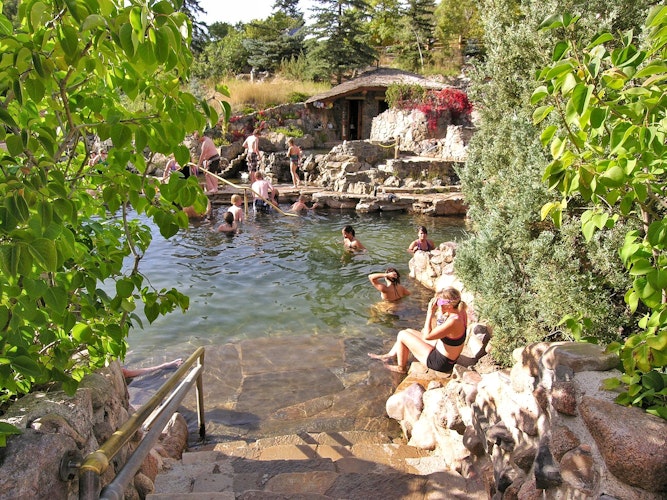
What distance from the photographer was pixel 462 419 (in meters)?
4.14

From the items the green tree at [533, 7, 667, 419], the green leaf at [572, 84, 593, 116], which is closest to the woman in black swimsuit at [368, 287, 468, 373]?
the green tree at [533, 7, 667, 419]

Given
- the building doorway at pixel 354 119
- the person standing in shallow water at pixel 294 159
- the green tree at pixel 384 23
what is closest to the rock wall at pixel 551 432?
the person standing in shallow water at pixel 294 159

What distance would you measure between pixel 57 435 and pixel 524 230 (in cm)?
389

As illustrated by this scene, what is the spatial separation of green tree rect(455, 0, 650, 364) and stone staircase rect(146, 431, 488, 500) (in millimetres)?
1356

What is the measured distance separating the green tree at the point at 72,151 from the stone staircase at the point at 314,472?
131 cm

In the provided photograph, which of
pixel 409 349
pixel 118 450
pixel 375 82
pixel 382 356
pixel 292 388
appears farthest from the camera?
pixel 375 82

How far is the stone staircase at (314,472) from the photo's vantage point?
316 centimetres

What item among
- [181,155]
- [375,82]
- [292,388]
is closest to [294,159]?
[375,82]

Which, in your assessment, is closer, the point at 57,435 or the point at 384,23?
the point at 57,435

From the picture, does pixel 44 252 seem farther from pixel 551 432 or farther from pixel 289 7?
pixel 289 7

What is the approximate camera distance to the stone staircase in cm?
316

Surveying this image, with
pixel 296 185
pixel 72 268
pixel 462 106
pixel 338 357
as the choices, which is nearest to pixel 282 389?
pixel 338 357

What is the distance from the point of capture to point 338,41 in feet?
107

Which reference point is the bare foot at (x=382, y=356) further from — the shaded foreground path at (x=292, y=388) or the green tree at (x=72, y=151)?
the green tree at (x=72, y=151)
